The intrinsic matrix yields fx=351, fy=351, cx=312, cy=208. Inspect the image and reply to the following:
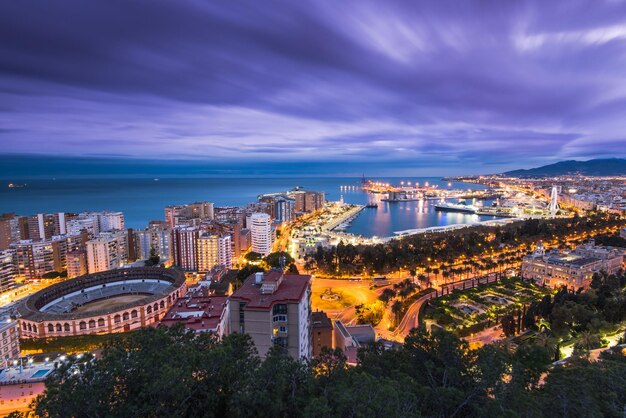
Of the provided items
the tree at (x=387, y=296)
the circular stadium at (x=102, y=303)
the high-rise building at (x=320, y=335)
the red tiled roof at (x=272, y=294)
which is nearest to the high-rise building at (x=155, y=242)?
the circular stadium at (x=102, y=303)

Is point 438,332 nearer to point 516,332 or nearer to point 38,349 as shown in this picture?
point 516,332

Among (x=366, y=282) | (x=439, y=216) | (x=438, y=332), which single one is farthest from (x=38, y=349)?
(x=439, y=216)

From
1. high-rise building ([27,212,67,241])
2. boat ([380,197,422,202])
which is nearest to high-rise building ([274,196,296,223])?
high-rise building ([27,212,67,241])

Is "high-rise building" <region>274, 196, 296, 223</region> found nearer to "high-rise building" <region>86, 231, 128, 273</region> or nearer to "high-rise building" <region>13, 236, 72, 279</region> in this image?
"high-rise building" <region>86, 231, 128, 273</region>

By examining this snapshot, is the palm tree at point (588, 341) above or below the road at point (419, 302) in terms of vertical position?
above

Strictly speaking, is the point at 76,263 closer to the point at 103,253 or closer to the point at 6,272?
the point at 103,253

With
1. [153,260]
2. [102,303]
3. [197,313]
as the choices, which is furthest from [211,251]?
[197,313]

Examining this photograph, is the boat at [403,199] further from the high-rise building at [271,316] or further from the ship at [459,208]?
the high-rise building at [271,316]
